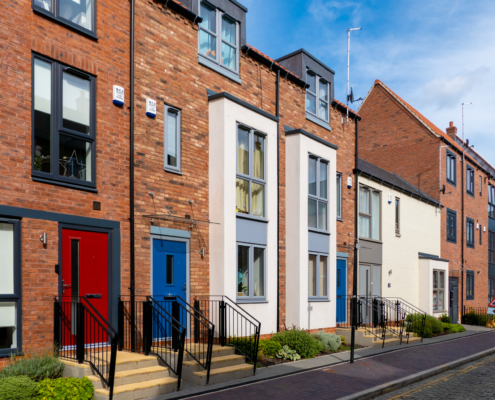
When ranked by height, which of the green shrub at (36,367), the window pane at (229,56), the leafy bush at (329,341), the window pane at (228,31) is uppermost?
the window pane at (228,31)

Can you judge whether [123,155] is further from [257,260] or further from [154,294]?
[257,260]

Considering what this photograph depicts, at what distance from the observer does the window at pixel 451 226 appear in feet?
89.1

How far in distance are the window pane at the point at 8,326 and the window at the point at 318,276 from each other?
876 centimetres

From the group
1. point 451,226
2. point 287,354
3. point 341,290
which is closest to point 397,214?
point 341,290

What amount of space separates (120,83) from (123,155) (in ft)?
4.70

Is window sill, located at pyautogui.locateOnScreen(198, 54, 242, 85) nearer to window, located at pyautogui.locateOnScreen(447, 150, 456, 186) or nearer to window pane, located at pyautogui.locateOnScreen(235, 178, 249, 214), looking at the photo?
window pane, located at pyautogui.locateOnScreen(235, 178, 249, 214)

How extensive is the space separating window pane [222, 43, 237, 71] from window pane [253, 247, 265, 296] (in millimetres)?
4767

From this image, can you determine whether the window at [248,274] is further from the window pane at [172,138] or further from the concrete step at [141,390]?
the concrete step at [141,390]

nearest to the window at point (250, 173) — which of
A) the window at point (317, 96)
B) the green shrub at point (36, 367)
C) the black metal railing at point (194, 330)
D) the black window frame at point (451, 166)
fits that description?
the black metal railing at point (194, 330)

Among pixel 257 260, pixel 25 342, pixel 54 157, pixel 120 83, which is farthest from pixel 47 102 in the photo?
pixel 257 260

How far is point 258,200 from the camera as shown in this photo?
13.3 meters

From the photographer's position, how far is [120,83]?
1011cm

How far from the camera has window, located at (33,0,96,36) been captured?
894cm

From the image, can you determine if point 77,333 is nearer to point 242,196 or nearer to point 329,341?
point 242,196
